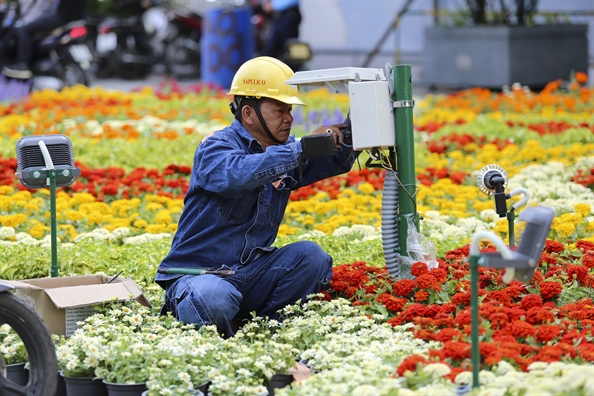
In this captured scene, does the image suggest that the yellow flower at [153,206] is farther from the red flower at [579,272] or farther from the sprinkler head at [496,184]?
the red flower at [579,272]

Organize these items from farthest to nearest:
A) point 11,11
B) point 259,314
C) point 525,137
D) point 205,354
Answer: point 11,11 < point 525,137 < point 259,314 < point 205,354

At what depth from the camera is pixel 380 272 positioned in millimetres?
4574

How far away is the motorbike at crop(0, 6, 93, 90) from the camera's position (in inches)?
540

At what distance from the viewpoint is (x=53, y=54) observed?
13992mm

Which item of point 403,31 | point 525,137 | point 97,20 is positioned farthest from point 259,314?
point 97,20

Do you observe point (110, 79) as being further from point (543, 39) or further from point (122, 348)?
point (122, 348)

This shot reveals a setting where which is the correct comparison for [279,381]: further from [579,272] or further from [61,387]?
[579,272]

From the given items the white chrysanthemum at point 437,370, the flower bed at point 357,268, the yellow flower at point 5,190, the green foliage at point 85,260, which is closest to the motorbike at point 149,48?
the flower bed at point 357,268

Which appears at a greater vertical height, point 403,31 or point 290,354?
point 403,31

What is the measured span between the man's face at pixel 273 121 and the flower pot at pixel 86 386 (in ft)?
4.35

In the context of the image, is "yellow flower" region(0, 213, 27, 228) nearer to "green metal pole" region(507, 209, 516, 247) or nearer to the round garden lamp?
the round garden lamp

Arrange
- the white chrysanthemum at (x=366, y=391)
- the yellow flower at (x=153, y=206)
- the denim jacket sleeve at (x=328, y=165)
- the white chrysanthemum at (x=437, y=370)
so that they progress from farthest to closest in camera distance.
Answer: the yellow flower at (x=153, y=206) < the denim jacket sleeve at (x=328, y=165) < the white chrysanthemum at (x=437, y=370) < the white chrysanthemum at (x=366, y=391)

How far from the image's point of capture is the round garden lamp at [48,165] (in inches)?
176

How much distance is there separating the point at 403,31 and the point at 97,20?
616 cm
